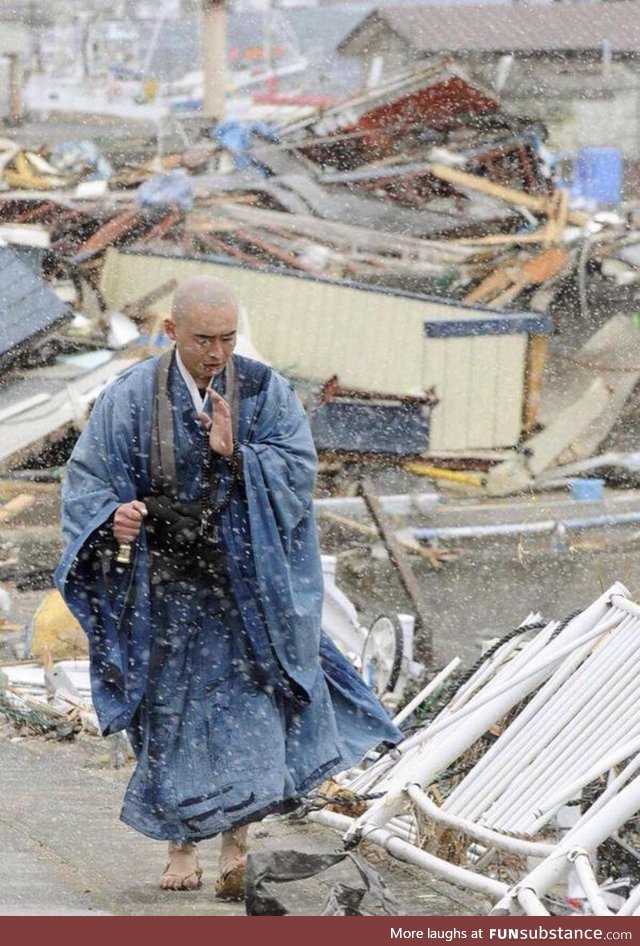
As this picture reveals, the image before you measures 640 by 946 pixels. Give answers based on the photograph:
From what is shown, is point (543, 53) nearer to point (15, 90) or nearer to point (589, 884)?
point (15, 90)

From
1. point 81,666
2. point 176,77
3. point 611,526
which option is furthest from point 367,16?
point 81,666

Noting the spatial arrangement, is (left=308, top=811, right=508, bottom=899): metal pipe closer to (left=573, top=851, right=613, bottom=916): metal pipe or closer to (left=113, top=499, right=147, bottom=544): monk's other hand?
(left=573, top=851, right=613, bottom=916): metal pipe

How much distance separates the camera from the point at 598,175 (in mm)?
31672

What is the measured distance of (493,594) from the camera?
14.9 metres

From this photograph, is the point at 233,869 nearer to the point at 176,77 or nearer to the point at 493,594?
the point at 493,594

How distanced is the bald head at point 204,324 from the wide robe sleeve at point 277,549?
22 cm

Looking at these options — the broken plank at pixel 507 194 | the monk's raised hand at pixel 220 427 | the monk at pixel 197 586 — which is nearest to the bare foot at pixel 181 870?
the monk at pixel 197 586

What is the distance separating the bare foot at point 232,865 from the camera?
5.14 meters

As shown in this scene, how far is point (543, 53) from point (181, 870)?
35465 millimetres

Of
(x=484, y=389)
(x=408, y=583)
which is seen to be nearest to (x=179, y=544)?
(x=408, y=583)

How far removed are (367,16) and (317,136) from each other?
14.5 m

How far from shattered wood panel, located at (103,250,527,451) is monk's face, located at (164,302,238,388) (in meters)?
12.2

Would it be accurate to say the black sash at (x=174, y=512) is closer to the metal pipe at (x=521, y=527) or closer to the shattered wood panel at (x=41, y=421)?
the metal pipe at (x=521, y=527)
